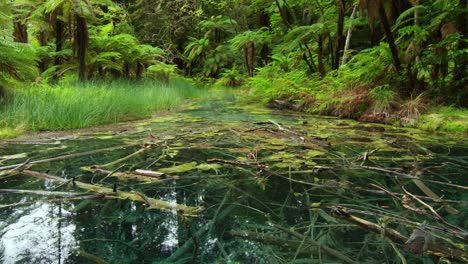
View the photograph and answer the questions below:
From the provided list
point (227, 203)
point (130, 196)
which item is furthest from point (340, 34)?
point (130, 196)

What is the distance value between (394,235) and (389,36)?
416cm

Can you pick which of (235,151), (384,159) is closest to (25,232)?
(235,151)

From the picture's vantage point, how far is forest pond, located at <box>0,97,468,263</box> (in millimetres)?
1424

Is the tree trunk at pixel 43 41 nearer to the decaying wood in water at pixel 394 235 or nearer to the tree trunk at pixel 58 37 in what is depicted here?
the tree trunk at pixel 58 37

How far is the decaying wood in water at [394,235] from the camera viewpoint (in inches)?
52.9

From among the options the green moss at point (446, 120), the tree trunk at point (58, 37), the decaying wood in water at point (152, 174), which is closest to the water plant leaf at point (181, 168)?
the decaying wood in water at point (152, 174)

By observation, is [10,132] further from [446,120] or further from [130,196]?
[446,120]

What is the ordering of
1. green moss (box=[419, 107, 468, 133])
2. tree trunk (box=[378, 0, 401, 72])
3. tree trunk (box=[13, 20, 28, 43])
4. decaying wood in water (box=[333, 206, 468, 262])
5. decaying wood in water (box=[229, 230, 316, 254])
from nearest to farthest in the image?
decaying wood in water (box=[333, 206, 468, 262]) < decaying wood in water (box=[229, 230, 316, 254]) < green moss (box=[419, 107, 468, 133]) < tree trunk (box=[378, 0, 401, 72]) < tree trunk (box=[13, 20, 28, 43])

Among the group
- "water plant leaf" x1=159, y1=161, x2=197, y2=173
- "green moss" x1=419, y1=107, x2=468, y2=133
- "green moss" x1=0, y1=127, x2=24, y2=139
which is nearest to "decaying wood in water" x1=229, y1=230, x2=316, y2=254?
"water plant leaf" x1=159, y1=161, x2=197, y2=173

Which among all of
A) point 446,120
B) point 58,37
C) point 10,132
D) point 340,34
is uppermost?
point 340,34

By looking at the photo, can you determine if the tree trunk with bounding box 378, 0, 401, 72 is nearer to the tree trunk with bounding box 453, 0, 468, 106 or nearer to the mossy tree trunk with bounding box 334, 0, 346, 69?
the tree trunk with bounding box 453, 0, 468, 106

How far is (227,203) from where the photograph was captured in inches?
76.9

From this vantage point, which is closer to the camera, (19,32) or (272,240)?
(272,240)

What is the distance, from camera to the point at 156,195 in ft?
6.72
